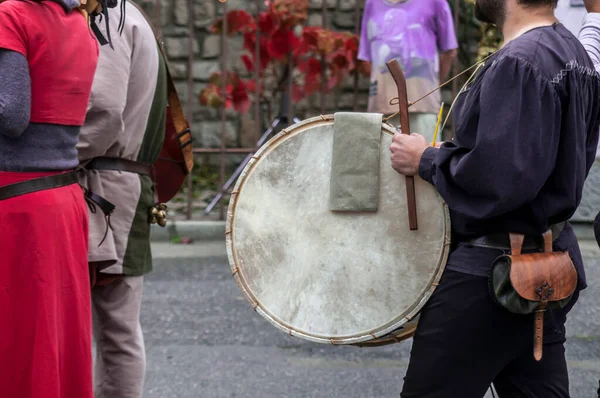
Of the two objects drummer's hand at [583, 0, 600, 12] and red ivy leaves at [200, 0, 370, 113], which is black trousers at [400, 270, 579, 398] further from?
red ivy leaves at [200, 0, 370, 113]

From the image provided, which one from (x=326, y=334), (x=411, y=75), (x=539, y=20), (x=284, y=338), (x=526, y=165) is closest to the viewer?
(x=526, y=165)

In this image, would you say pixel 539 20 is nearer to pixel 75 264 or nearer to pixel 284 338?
pixel 75 264

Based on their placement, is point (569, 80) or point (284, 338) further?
point (284, 338)

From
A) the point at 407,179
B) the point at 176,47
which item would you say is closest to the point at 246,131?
the point at 176,47

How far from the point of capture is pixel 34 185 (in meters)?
2.83

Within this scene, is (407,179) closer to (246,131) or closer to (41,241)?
(41,241)

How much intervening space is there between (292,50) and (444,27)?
133 centimetres

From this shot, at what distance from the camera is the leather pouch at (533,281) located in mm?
2439

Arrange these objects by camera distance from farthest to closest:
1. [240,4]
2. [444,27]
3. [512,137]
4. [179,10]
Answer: [179,10], [240,4], [444,27], [512,137]

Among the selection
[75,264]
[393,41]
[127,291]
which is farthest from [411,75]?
[75,264]

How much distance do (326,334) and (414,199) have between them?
0.44 m

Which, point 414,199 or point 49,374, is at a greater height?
point 414,199

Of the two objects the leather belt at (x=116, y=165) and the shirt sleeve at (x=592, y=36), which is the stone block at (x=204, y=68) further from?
the shirt sleeve at (x=592, y=36)

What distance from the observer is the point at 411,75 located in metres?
6.80
